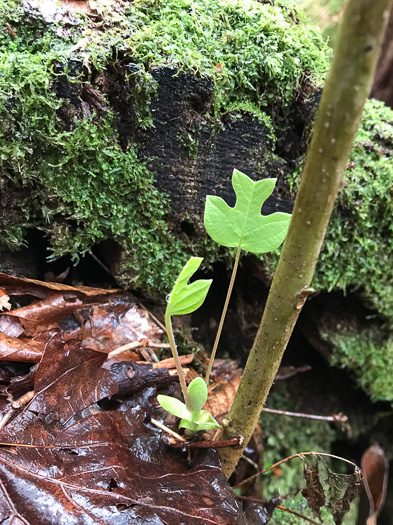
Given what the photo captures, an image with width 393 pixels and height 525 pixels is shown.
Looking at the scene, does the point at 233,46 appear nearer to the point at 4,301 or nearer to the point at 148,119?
the point at 148,119

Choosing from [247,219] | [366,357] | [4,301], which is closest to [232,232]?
[247,219]

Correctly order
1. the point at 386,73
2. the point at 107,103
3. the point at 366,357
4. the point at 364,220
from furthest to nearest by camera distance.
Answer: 1. the point at 386,73
2. the point at 366,357
3. the point at 364,220
4. the point at 107,103

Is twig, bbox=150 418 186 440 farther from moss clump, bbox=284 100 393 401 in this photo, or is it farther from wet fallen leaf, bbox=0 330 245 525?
moss clump, bbox=284 100 393 401

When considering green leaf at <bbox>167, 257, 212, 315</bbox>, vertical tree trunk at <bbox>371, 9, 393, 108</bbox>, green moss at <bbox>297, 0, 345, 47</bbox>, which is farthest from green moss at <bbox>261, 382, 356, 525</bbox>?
vertical tree trunk at <bbox>371, 9, 393, 108</bbox>

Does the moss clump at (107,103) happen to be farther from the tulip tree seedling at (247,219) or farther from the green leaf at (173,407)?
the green leaf at (173,407)

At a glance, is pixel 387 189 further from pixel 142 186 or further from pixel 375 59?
pixel 375 59

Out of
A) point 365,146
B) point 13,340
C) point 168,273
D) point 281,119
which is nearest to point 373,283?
point 365,146
